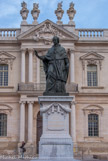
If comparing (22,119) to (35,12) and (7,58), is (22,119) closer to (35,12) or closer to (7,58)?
(7,58)

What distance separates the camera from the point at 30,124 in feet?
93.8

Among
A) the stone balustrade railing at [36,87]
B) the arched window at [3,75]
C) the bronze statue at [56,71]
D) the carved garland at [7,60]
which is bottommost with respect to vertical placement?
the bronze statue at [56,71]

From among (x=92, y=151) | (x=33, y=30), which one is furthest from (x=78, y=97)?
(x=33, y=30)

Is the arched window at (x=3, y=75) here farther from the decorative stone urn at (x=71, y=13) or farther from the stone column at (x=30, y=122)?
the decorative stone urn at (x=71, y=13)

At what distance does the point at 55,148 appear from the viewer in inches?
432

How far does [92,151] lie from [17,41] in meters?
11.2

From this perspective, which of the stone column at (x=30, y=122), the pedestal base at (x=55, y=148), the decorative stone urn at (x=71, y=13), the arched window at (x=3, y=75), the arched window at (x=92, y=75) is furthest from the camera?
the decorative stone urn at (x=71, y=13)

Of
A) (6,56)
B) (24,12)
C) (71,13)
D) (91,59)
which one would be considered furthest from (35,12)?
(91,59)

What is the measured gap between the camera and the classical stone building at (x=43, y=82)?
28.9m

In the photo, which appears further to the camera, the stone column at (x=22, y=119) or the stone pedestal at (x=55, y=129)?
the stone column at (x=22, y=119)

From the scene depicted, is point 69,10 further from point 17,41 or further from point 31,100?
point 31,100

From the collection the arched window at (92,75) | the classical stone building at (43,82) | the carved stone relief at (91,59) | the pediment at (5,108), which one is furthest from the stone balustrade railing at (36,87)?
the carved stone relief at (91,59)

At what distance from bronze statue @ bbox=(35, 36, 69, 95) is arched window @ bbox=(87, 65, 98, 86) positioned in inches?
737

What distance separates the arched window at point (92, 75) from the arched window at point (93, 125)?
9.16 feet
